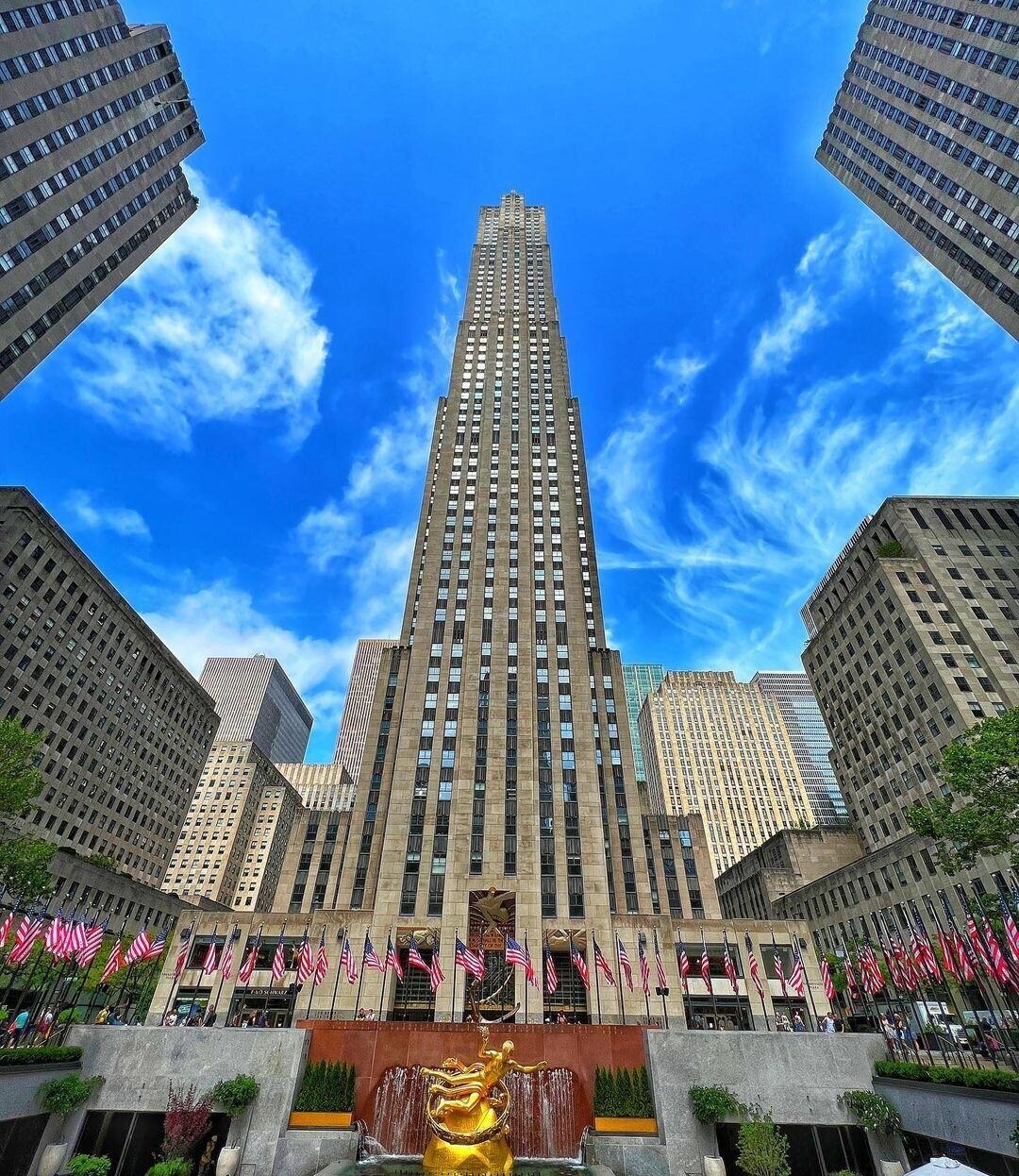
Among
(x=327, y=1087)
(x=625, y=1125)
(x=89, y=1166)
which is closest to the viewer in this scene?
(x=89, y=1166)

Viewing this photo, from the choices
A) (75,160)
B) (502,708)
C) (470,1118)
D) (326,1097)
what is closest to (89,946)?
(326,1097)

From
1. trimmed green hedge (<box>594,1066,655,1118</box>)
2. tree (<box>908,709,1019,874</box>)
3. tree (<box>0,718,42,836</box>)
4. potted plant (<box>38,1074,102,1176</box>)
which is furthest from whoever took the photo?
tree (<box>0,718,42,836</box>)

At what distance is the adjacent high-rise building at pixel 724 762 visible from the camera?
15362 centimetres

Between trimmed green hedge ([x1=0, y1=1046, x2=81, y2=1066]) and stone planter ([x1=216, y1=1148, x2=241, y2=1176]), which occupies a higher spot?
trimmed green hedge ([x1=0, y1=1046, x2=81, y2=1066])

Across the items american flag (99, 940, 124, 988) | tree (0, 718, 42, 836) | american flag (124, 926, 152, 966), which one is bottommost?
american flag (99, 940, 124, 988)

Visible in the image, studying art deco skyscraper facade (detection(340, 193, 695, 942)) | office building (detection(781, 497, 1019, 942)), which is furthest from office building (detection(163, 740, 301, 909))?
office building (detection(781, 497, 1019, 942))

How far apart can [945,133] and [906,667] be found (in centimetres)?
6668

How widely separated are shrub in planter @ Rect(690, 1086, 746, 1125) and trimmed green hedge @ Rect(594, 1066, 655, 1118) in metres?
2.40

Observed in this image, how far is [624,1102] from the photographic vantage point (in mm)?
32469

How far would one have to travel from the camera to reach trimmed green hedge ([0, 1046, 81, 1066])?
27906mm

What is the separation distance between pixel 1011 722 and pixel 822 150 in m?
113

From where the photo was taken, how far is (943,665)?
78.1 meters

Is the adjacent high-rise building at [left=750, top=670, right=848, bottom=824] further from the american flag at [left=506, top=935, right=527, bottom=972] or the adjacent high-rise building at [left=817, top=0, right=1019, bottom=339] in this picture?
the american flag at [left=506, top=935, right=527, bottom=972]

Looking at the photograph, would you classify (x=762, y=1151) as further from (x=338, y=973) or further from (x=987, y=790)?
(x=338, y=973)
